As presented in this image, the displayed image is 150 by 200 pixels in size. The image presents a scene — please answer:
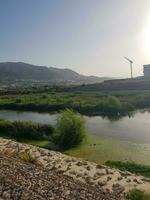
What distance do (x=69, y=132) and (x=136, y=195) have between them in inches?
551

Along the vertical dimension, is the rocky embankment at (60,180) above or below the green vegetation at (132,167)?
above

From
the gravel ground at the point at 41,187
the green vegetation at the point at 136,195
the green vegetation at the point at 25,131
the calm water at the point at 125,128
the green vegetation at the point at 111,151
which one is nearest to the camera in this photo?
the gravel ground at the point at 41,187

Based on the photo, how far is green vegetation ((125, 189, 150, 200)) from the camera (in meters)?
12.9

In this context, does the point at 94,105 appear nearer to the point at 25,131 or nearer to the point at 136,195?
the point at 25,131

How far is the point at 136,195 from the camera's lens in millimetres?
13086

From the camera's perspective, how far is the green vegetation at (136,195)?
509 inches

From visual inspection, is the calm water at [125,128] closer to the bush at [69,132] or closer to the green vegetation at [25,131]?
the bush at [69,132]

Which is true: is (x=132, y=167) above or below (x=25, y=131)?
below

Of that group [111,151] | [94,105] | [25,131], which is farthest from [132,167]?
[94,105]

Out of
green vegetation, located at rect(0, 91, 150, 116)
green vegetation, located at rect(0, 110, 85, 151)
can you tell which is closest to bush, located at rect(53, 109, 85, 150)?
green vegetation, located at rect(0, 110, 85, 151)

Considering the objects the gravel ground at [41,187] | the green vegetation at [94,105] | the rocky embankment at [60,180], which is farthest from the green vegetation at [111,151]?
the green vegetation at [94,105]

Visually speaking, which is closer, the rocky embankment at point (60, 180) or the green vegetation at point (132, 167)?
the rocky embankment at point (60, 180)

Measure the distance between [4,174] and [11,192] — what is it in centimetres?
194

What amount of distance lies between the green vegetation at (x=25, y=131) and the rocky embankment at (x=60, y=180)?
10752mm
